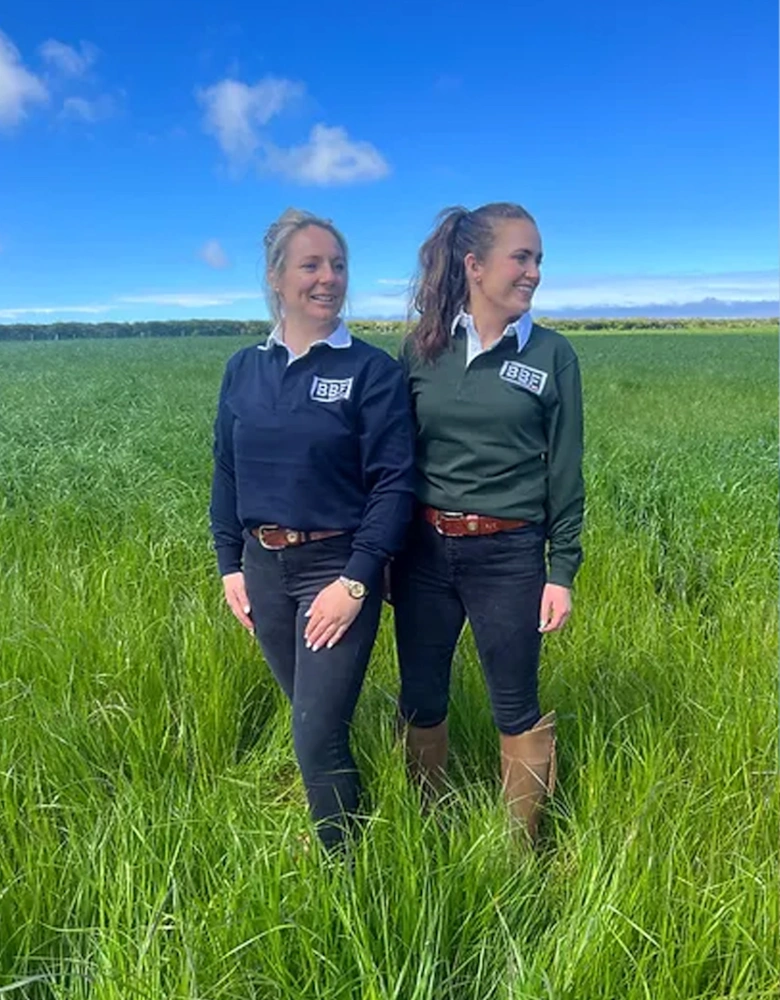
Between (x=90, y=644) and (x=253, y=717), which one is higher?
(x=90, y=644)

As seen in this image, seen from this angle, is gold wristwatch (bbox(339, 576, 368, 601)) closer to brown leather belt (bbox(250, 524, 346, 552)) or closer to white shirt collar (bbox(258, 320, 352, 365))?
brown leather belt (bbox(250, 524, 346, 552))

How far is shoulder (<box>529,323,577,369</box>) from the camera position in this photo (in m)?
1.97

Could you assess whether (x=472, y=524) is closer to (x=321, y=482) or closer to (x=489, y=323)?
(x=321, y=482)

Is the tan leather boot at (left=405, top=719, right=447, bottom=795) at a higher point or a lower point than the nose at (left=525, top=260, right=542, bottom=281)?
lower

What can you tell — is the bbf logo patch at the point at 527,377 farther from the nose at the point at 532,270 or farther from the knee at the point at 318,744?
the knee at the point at 318,744

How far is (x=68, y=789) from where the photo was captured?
224 cm

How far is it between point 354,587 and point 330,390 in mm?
489

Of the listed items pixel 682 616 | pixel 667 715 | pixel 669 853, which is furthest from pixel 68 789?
pixel 682 616

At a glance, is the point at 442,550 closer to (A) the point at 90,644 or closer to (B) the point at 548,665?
(B) the point at 548,665

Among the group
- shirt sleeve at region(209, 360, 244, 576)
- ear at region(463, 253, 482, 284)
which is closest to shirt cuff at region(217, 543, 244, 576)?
shirt sleeve at region(209, 360, 244, 576)

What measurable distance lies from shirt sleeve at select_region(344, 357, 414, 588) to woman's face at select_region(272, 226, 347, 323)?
203 mm

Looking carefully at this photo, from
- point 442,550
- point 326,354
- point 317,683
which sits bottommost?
point 317,683

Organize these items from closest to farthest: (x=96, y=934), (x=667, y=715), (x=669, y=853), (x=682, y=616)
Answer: (x=96, y=934)
(x=669, y=853)
(x=667, y=715)
(x=682, y=616)

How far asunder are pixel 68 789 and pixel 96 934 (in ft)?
1.97
